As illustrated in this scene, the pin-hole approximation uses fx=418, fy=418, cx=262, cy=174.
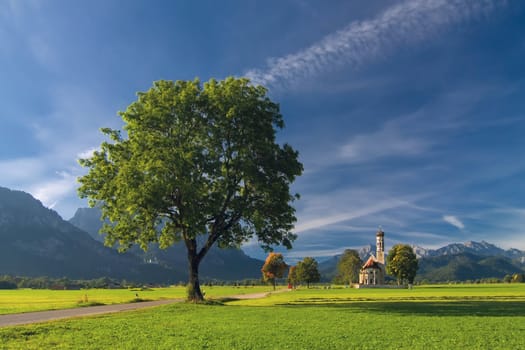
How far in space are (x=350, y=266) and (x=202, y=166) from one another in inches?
6023

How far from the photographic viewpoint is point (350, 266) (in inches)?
7224

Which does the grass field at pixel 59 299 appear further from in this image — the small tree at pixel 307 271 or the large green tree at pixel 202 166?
the small tree at pixel 307 271

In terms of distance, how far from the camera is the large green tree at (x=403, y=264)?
13950 centimetres

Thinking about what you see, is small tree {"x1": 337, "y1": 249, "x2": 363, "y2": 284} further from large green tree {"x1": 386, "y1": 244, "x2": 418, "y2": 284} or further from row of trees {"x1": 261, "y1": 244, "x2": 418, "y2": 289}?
large green tree {"x1": 386, "y1": 244, "x2": 418, "y2": 284}

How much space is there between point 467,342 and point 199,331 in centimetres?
1342

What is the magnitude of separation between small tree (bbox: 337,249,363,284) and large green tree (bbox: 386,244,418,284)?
38.7 m

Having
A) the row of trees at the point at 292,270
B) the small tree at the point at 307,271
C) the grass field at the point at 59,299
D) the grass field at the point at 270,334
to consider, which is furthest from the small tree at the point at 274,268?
the grass field at the point at 270,334

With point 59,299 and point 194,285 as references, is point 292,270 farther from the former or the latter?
point 194,285

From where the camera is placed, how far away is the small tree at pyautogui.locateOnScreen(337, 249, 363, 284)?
18238cm

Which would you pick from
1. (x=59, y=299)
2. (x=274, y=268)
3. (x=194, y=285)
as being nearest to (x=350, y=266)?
(x=274, y=268)

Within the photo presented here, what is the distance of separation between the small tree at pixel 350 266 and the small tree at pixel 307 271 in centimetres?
3458

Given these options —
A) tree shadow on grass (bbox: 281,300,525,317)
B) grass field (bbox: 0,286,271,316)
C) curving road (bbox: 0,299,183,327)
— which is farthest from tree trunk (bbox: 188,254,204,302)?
tree shadow on grass (bbox: 281,300,525,317)

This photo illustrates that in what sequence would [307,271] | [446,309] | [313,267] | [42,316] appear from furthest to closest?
1. [313,267]
2. [307,271]
3. [446,309]
4. [42,316]

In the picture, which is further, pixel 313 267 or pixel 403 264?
pixel 313 267
